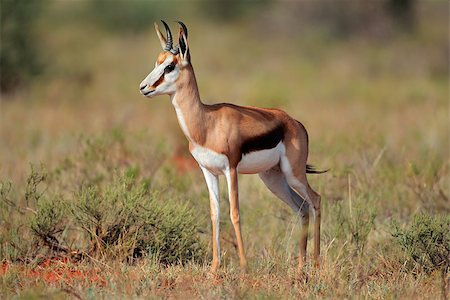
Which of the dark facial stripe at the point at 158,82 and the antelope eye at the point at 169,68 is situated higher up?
the antelope eye at the point at 169,68

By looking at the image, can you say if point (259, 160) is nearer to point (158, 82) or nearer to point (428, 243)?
point (158, 82)

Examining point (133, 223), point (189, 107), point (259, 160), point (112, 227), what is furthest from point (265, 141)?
point (112, 227)

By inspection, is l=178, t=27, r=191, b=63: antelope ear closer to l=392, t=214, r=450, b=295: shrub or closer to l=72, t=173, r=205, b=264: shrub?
l=72, t=173, r=205, b=264: shrub

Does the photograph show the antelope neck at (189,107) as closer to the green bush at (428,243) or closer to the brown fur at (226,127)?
the brown fur at (226,127)

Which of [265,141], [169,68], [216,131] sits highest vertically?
[169,68]

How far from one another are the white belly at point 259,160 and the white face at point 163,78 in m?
0.85

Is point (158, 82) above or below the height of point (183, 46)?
below

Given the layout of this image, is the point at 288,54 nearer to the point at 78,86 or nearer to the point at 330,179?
the point at 78,86

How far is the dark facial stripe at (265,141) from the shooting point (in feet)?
23.0

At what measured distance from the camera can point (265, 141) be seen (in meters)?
7.11

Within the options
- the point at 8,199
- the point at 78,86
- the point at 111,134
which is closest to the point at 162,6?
the point at 78,86

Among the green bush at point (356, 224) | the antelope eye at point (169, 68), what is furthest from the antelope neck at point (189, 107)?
the green bush at point (356, 224)

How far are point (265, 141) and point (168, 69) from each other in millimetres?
1029

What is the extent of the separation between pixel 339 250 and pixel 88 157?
3.40 metres
